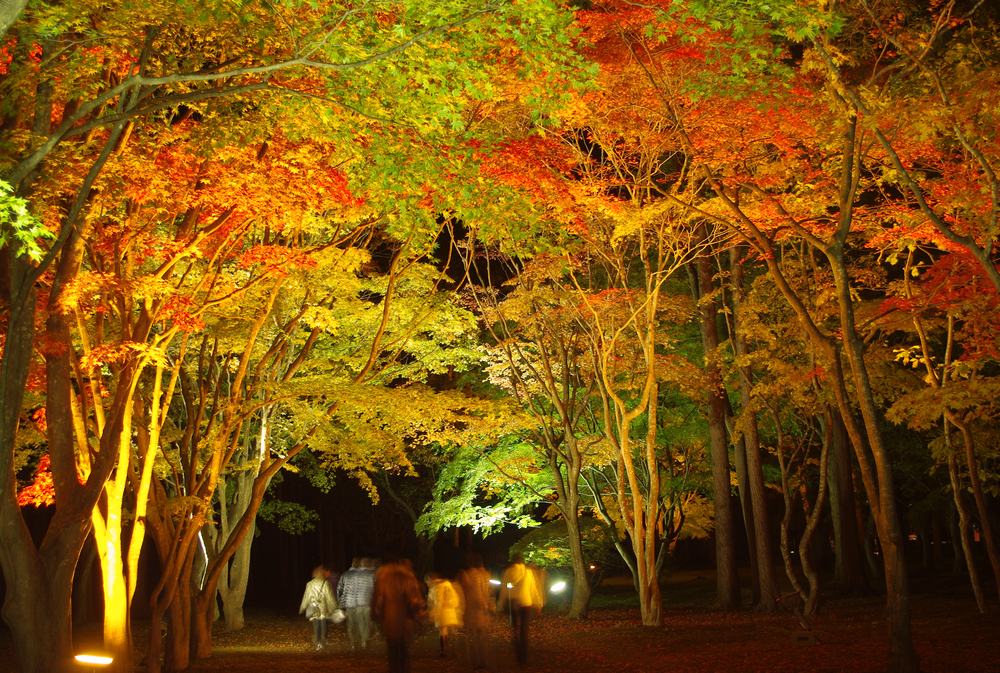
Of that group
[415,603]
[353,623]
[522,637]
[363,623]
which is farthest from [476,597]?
[353,623]

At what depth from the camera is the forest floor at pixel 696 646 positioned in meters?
10.8

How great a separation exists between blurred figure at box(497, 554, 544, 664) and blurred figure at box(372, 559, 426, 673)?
2597mm

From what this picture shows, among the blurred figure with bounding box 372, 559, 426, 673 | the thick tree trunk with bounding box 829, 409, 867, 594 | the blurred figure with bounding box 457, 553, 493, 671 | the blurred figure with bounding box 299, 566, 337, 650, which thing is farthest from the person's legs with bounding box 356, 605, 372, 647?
the thick tree trunk with bounding box 829, 409, 867, 594

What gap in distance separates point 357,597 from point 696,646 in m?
5.91

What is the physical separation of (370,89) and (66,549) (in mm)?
5909

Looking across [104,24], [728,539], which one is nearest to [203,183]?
[104,24]

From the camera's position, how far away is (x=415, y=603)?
9.26m

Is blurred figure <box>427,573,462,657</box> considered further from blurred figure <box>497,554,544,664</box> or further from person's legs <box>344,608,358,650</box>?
person's legs <box>344,608,358,650</box>

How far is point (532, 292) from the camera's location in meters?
19.2

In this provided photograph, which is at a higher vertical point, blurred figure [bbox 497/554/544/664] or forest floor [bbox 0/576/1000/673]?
blurred figure [bbox 497/554/544/664]

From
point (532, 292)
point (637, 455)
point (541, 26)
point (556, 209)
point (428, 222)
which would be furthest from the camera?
point (637, 455)

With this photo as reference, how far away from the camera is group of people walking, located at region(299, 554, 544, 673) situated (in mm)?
9141

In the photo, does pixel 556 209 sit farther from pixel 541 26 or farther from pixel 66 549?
pixel 66 549

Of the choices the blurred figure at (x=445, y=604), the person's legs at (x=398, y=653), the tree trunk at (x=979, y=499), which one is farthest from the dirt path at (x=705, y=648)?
the person's legs at (x=398, y=653)
